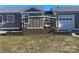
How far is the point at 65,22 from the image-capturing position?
148ft

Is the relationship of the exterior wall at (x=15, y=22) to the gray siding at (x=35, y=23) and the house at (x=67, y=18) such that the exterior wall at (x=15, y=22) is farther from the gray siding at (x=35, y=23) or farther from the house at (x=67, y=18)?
the gray siding at (x=35, y=23)

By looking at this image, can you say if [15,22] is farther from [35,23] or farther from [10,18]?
[35,23]

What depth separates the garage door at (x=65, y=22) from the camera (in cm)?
4453

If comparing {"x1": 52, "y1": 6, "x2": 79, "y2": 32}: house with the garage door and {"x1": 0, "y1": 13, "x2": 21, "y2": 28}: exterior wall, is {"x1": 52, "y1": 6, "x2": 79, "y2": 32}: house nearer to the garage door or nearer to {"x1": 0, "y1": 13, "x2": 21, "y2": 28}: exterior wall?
the garage door

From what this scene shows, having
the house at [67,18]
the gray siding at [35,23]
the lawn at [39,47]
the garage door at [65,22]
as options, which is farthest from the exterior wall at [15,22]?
the lawn at [39,47]

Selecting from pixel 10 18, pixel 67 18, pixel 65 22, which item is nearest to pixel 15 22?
pixel 10 18

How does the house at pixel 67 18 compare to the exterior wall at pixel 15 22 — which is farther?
the exterior wall at pixel 15 22

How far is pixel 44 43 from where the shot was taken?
15.4 metres

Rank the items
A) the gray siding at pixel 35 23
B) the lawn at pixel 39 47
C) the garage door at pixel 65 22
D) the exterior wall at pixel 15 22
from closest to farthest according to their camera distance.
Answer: the lawn at pixel 39 47
the gray siding at pixel 35 23
the garage door at pixel 65 22
the exterior wall at pixel 15 22

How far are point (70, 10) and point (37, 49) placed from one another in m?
32.1

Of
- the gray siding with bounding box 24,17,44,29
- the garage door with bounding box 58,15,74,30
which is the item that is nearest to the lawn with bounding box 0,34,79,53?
the gray siding with bounding box 24,17,44,29

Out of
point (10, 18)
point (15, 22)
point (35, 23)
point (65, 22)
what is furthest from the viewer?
point (10, 18)
